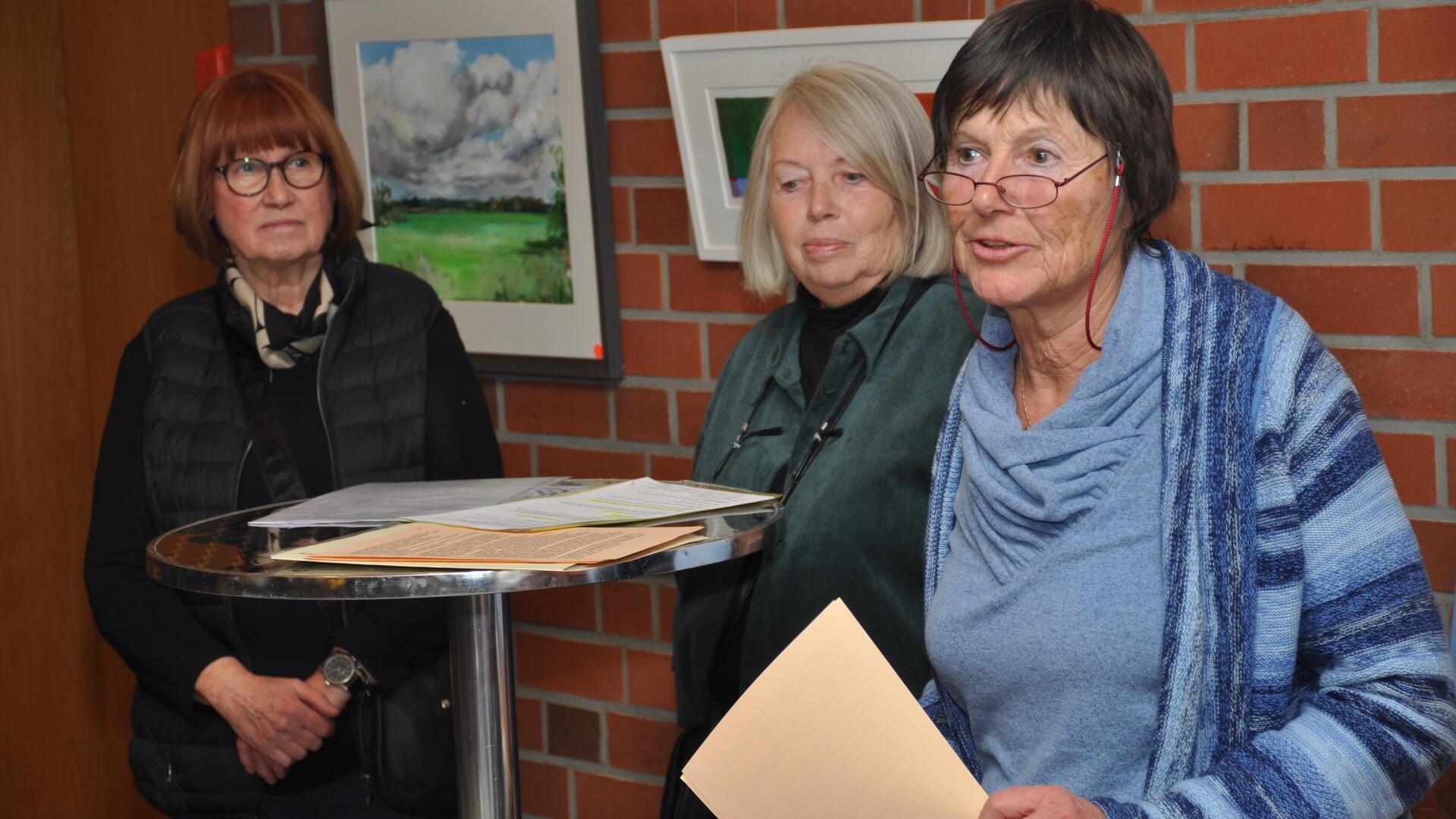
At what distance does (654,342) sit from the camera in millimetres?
2957

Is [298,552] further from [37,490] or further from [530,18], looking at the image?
[37,490]

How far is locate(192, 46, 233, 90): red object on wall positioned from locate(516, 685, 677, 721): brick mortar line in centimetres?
160

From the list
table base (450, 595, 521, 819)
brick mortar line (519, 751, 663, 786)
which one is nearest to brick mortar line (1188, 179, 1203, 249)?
table base (450, 595, 521, 819)

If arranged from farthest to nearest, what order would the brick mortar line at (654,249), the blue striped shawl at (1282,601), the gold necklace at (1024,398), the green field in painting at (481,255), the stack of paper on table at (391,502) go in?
the green field in painting at (481,255) < the brick mortar line at (654,249) < the stack of paper on table at (391,502) < the gold necklace at (1024,398) < the blue striped shawl at (1282,601)

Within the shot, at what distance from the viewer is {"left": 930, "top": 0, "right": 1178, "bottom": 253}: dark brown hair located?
1.58 m

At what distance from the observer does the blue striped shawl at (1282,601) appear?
1422mm

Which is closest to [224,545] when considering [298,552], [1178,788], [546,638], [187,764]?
[298,552]

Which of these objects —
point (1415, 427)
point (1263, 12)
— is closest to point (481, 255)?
point (1263, 12)

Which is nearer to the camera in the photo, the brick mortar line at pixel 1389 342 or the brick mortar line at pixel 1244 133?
the brick mortar line at pixel 1389 342

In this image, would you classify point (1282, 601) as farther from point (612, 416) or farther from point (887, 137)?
point (612, 416)

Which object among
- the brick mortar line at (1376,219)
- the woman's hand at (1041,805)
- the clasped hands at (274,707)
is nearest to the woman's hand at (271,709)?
the clasped hands at (274,707)

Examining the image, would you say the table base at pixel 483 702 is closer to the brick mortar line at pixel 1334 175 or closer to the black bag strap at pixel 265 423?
the black bag strap at pixel 265 423

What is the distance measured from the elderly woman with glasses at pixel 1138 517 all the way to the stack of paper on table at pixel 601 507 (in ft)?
1.10

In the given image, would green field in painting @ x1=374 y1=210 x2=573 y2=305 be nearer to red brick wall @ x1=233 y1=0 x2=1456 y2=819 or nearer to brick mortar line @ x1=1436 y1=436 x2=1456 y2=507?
red brick wall @ x1=233 y1=0 x2=1456 y2=819
